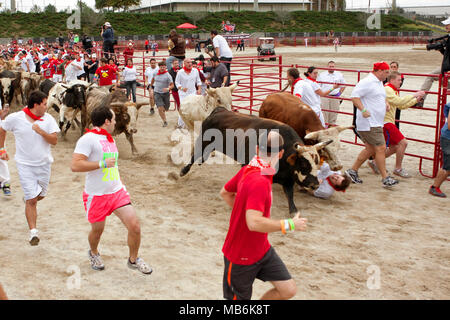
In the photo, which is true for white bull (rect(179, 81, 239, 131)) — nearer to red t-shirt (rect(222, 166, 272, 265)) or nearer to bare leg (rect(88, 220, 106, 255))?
bare leg (rect(88, 220, 106, 255))

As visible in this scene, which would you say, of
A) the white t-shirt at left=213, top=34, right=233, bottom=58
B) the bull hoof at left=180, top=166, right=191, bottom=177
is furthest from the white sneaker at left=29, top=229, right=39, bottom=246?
the white t-shirt at left=213, top=34, right=233, bottom=58

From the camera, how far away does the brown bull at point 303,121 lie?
682 centimetres

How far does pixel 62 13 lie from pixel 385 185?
62.2 m

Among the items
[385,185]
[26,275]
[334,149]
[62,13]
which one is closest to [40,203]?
[26,275]

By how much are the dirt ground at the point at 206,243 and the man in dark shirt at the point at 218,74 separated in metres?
3.51

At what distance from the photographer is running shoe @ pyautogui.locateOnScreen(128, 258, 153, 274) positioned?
15.6ft

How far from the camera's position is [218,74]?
11.7 m

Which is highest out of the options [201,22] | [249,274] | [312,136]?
[201,22]

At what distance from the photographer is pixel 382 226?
20.6 feet

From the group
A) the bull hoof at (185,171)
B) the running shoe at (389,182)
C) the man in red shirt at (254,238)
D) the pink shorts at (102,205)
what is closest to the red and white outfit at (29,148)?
the pink shorts at (102,205)

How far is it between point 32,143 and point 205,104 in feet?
14.8

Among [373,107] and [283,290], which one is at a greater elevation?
[373,107]

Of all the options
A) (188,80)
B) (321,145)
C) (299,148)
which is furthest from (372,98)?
(188,80)

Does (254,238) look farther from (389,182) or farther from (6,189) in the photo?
(6,189)
